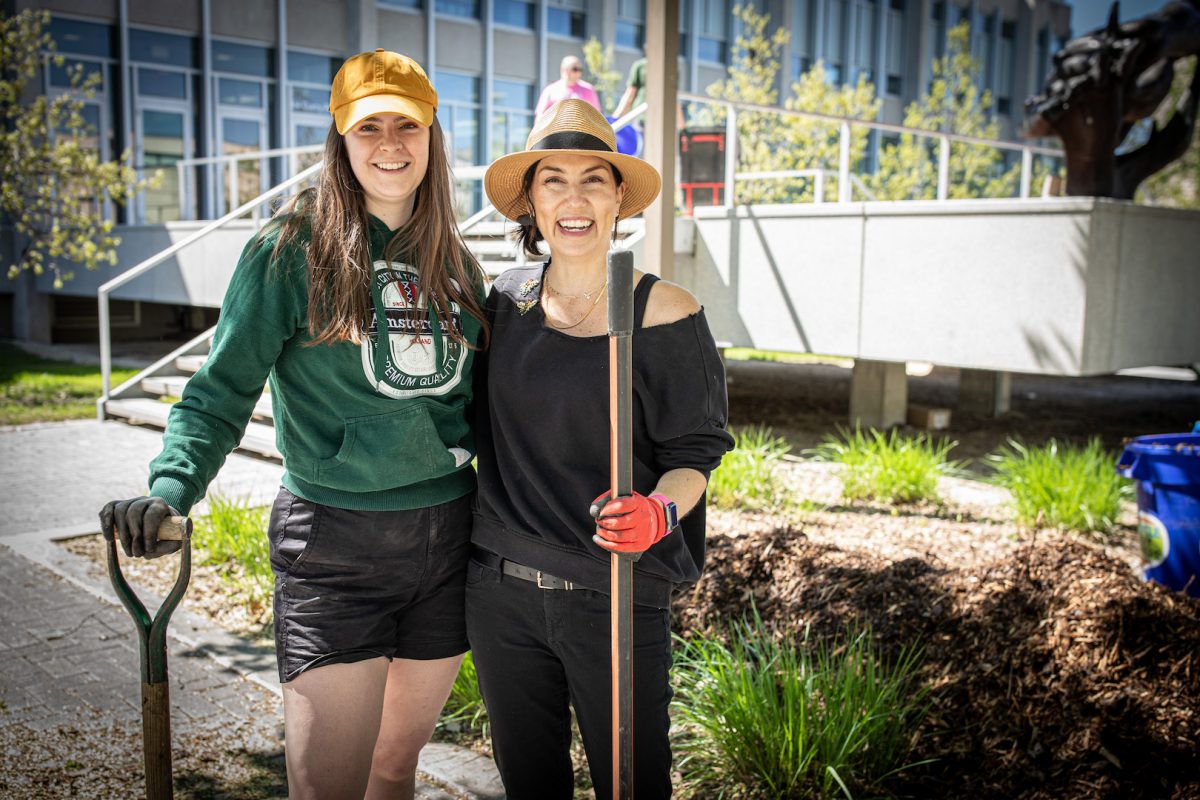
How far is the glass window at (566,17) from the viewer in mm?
28750

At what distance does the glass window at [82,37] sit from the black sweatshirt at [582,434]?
838 inches

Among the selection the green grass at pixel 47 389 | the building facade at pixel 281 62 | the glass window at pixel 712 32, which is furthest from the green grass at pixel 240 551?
the glass window at pixel 712 32

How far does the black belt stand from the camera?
228cm

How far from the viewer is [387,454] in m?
2.31

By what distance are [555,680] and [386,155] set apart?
1.22 metres

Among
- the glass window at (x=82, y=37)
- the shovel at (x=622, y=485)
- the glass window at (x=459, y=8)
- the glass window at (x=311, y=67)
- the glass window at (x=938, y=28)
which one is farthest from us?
the glass window at (x=938, y=28)

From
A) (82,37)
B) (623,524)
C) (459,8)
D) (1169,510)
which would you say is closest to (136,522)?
(623,524)

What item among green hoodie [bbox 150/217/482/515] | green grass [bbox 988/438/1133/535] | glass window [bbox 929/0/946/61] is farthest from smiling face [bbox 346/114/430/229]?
glass window [bbox 929/0/946/61]

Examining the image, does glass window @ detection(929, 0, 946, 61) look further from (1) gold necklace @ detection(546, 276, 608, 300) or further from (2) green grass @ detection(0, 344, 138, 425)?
(1) gold necklace @ detection(546, 276, 608, 300)

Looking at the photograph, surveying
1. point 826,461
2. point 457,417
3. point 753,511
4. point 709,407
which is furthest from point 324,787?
point 826,461

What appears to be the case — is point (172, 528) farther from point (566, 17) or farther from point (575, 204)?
point (566, 17)

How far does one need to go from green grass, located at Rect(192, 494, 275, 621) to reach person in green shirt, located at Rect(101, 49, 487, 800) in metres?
2.85

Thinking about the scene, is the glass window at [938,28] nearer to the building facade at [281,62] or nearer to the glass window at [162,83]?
the building facade at [281,62]

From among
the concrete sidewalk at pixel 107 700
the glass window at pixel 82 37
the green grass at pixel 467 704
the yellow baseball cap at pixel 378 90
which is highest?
the glass window at pixel 82 37
